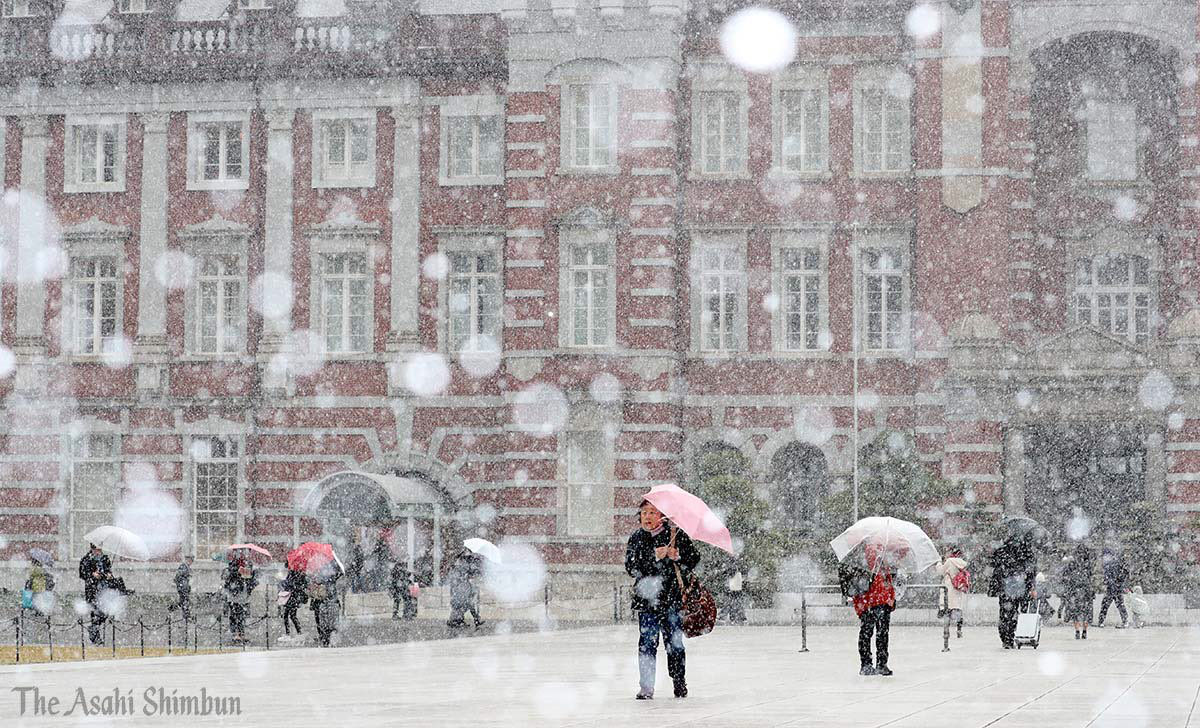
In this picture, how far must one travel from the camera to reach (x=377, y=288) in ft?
143

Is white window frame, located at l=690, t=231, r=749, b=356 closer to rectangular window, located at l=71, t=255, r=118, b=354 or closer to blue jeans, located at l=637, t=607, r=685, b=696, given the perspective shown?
rectangular window, located at l=71, t=255, r=118, b=354

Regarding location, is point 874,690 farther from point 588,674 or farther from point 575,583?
point 575,583

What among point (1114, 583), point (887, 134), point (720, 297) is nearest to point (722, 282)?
point (720, 297)

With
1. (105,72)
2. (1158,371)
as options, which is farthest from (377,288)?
(1158,371)

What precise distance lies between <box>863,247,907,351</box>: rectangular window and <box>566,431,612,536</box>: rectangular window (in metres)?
6.14

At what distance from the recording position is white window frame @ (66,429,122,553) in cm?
4431

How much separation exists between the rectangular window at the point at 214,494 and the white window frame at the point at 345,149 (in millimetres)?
6115

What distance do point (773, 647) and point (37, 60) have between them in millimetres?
24584

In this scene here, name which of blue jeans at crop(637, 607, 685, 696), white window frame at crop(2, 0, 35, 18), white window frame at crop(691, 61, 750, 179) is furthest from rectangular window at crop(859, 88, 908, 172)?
blue jeans at crop(637, 607, 685, 696)

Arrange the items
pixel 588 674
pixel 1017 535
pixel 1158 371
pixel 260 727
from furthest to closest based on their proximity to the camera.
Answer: pixel 1158 371
pixel 1017 535
pixel 588 674
pixel 260 727

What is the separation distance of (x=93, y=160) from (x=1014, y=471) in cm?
2126

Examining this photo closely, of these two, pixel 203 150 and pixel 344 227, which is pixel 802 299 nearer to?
pixel 344 227

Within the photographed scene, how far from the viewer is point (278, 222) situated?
43719 millimetres

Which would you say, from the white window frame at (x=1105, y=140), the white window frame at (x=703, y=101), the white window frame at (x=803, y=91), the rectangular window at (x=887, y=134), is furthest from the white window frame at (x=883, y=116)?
the white window frame at (x=1105, y=140)
